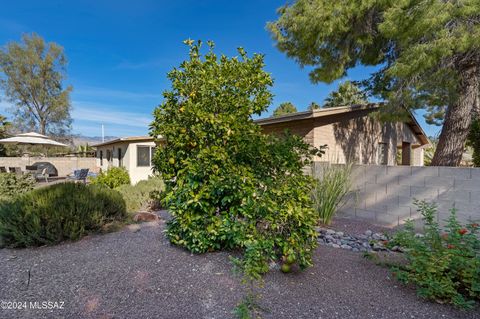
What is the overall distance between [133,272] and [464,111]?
8.34 meters

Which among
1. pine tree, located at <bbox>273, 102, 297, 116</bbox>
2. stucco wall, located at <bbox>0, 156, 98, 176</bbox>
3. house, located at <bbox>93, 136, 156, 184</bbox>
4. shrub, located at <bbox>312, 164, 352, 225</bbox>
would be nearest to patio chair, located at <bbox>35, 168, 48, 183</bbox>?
house, located at <bbox>93, 136, 156, 184</bbox>

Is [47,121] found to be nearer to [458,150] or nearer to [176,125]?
[176,125]

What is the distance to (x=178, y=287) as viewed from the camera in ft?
7.99

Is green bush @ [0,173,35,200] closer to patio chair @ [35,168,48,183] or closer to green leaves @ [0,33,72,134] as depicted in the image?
patio chair @ [35,168,48,183]

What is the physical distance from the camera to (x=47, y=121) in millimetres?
24531

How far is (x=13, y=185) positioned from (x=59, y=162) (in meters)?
15.1

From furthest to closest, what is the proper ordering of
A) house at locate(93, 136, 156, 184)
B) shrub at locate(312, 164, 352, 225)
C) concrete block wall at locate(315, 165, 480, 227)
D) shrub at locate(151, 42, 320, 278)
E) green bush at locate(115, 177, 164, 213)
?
house at locate(93, 136, 156, 184) < green bush at locate(115, 177, 164, 213) < shrub at locate(312, 164, 352, 225) < concrete block wall at locate(315, 165, 480, 227) < shrub at locate(151, 42, 320, 278)

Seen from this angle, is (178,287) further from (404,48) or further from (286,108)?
(286,108)

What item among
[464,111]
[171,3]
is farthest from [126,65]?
[464,111]

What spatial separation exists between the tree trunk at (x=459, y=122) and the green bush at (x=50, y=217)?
8282 mm

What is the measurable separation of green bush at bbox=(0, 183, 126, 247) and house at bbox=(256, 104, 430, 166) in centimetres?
468

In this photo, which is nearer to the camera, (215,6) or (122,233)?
A: (122,233)

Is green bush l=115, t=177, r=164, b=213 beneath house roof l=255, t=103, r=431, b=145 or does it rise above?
beneath

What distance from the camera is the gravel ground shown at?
2.13 metres
